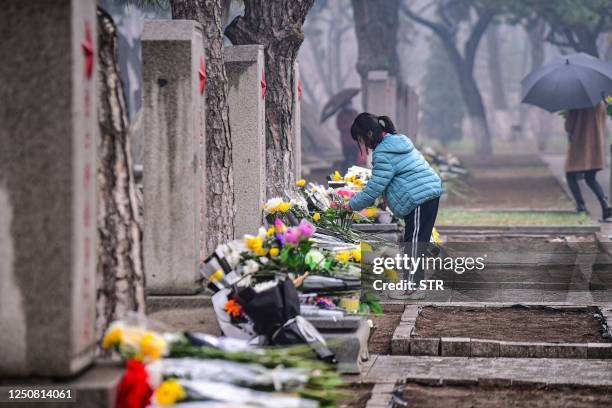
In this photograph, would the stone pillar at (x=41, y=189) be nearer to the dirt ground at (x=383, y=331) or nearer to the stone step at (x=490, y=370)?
the stone step at (x=490, y=370)

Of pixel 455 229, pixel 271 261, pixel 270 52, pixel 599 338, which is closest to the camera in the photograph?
pixel 271 261

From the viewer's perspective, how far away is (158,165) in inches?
326

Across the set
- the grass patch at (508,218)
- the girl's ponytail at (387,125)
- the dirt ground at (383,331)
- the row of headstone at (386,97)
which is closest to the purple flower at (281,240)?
the dirt ground at (383,331)

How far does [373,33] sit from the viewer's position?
95.8ft

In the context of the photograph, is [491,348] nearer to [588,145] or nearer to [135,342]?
[135,342]

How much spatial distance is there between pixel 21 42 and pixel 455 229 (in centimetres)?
1323

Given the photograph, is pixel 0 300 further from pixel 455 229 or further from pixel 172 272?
pixel 455 229

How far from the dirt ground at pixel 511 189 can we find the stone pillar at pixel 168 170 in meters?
14.9

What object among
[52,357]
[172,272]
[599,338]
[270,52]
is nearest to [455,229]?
[270,52]

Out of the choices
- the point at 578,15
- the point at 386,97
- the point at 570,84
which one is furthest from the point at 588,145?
the point at 578,15

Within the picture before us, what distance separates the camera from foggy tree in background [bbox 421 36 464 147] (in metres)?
64.2

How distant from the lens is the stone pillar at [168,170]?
8227 mm

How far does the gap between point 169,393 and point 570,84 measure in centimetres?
1440

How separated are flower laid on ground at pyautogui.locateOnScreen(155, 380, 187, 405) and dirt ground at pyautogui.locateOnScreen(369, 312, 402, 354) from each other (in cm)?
339
